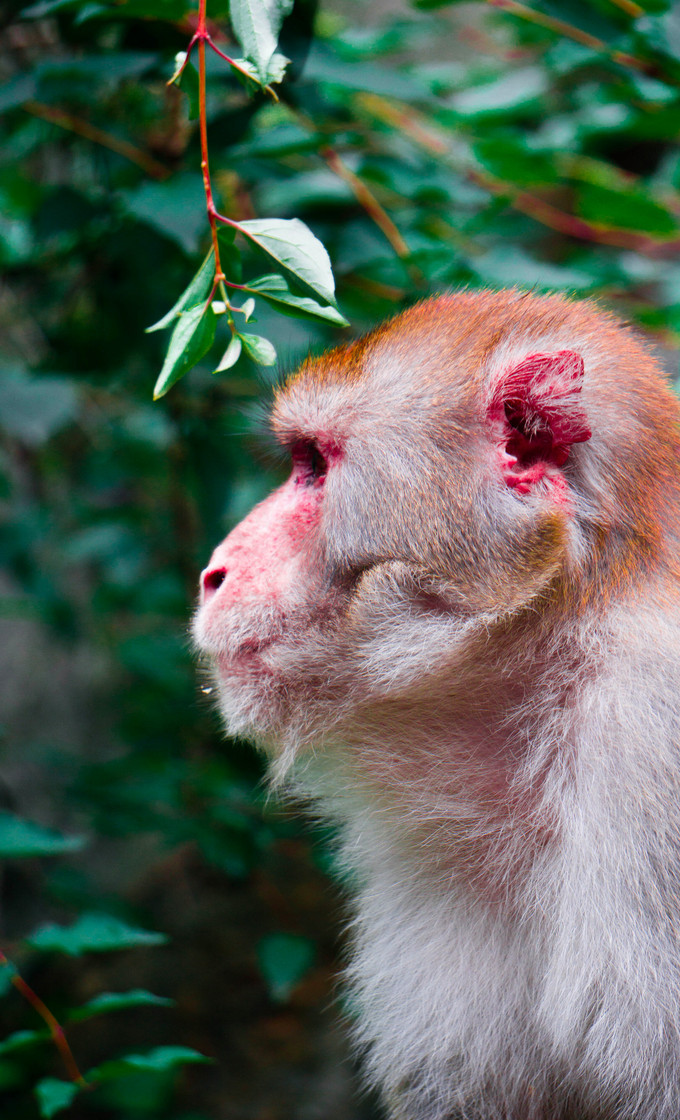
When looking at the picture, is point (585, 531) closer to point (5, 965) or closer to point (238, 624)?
point (238, 624)

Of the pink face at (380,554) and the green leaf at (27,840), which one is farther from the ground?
the pink face at (380,554)

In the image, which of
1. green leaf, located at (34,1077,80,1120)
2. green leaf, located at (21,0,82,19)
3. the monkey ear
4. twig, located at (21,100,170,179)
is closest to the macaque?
the monkey ear

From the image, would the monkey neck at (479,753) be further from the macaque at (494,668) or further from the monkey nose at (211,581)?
the monkey nose at (211,581)

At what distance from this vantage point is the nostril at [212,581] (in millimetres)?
1713

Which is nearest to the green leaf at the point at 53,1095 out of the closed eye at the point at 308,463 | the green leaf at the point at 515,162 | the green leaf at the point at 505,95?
the closed eye at the point at 308,463

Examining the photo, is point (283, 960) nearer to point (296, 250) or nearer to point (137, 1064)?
point (137, 1064)

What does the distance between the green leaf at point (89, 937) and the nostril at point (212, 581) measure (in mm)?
693

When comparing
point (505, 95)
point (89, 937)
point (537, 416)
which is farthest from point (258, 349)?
point (505, 95)

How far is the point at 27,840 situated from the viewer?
1862 millimetres

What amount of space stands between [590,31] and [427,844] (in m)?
1.94

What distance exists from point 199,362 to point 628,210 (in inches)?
54.0

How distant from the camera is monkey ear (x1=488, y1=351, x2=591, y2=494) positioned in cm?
151

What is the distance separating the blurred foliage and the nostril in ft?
1.73

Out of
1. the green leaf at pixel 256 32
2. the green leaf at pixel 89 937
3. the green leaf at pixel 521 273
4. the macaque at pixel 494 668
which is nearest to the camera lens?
the green leaf at pixel 256 32
